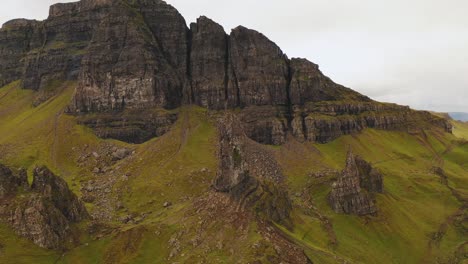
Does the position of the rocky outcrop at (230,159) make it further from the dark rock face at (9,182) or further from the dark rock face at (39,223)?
the dark rock face at (9,182)

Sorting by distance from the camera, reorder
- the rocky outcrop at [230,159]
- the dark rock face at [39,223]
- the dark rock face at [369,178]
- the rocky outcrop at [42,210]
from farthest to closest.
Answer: the dark rock face at [369,178]
the rocky outcrop at [230,159]
the rocky outcrop at [42,210]
the dark rock face at [39,223]

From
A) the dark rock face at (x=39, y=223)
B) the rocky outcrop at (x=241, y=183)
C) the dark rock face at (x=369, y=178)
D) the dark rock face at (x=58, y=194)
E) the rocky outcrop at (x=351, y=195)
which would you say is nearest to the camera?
the dark rock face at (x=39, y=223)

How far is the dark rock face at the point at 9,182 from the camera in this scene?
130m

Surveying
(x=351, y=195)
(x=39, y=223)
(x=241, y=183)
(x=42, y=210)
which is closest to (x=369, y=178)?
(x=351, y=195)

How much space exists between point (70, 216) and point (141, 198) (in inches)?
1830

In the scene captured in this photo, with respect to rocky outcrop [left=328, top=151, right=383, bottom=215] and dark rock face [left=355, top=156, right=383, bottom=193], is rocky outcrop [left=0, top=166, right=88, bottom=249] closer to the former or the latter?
rocky outcrop [left=328, top=151, right=383, bottom=215]

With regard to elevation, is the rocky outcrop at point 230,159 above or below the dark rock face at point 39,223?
above

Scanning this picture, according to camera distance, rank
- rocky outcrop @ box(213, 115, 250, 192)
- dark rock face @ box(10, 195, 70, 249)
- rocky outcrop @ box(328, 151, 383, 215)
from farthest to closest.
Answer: rocky outcrop @ box(328, 151, 383, 215)
rocky outcrop @ box(213, 115, 250, 192)
dark rock face @ box(10, 195, 70, 249)

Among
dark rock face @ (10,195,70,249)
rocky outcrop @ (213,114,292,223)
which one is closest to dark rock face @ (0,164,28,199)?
dark rock face @ (10,195,70,249)

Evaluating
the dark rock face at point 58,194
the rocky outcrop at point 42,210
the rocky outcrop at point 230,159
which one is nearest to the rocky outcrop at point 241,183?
the rocky outcrop at point 230,159

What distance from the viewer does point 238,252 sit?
113m

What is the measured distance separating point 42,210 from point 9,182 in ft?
60.4

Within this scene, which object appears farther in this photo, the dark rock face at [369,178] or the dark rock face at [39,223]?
the dark rock face at [369,178]

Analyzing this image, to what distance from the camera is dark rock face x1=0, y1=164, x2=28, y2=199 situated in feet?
427
